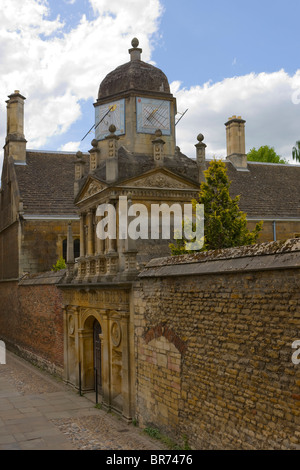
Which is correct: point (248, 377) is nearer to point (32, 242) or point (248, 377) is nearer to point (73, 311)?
point (73, 311)

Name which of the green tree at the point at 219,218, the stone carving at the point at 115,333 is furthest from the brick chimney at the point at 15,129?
the stone carving at the point at 115,333

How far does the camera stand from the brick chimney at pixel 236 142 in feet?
113

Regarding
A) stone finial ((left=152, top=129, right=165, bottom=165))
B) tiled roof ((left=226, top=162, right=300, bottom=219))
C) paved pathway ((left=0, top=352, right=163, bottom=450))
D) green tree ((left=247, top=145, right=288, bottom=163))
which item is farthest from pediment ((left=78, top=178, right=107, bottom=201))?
green tree ((left=247, top=145, right=288, bottom=163))

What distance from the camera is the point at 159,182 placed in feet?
53.3

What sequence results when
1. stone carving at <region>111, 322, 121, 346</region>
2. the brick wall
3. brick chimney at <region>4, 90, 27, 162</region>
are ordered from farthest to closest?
brick chimney at <region>4, 90, 27, 162</region> → the brick wall → stone carving at <region>111, 322, 121, 346</region>

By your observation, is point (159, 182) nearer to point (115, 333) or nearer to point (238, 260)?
point (115, 333)

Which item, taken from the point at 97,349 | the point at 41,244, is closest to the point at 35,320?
the point at 41,244

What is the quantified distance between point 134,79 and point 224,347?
34.7 feet

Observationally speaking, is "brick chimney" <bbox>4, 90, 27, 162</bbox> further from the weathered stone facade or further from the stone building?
the weathered stone facade

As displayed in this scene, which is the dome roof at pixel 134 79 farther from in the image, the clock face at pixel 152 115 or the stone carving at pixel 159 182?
the stone carving at pixel 159 182

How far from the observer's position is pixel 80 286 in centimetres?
1783

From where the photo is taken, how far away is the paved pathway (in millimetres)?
12180

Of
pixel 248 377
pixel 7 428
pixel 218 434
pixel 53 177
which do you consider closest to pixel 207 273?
pixel 248 377
